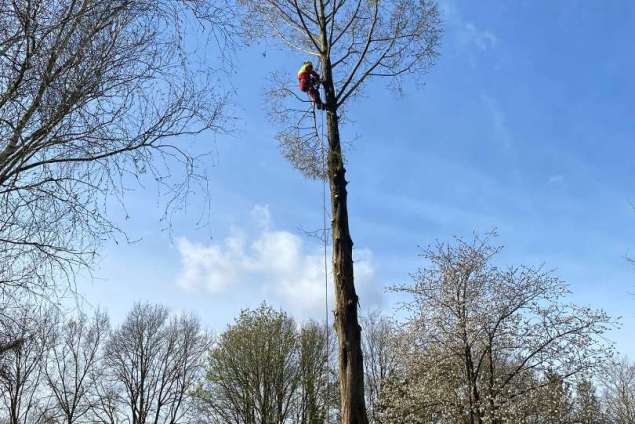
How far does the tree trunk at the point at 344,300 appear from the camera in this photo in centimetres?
489

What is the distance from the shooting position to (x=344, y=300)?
525 centimetres

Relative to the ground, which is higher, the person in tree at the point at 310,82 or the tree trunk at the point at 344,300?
the person in tree at the point at 310,82

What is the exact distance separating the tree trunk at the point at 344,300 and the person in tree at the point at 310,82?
0.35 m

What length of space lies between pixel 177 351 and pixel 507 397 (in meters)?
18.0

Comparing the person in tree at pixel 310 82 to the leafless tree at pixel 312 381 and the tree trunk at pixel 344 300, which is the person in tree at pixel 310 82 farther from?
the leafless tree at pixel 312 381

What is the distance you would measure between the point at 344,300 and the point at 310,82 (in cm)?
277

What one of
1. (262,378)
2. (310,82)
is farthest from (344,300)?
(262,378)

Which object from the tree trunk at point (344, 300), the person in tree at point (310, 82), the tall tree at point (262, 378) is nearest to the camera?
the tree trunk at point (344, 300)

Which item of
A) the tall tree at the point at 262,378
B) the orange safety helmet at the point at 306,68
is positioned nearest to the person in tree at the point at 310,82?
the orange safety helmet at the point at 306,68

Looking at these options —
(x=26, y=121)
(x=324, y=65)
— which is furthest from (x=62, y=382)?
(x=26, y=121)

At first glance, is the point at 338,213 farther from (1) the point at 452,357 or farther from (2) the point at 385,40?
(1) the point at 452,357

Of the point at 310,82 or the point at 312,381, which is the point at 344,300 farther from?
the point at 312,381

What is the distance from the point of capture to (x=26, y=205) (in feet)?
10.6

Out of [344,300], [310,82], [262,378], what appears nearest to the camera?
[344,300]
